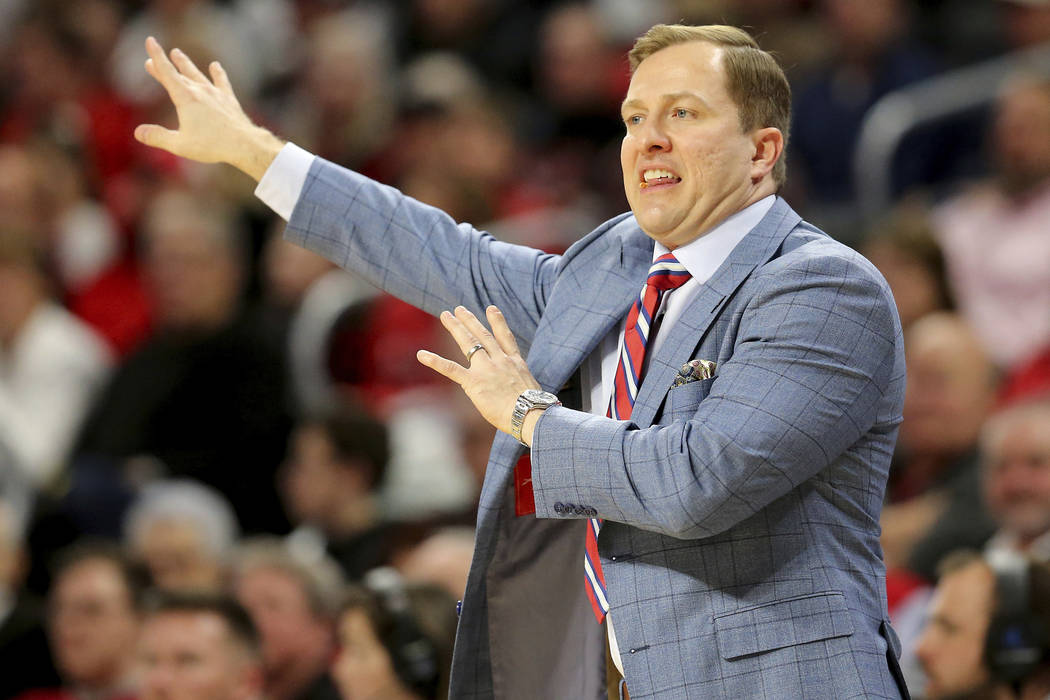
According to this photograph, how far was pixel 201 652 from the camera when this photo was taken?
4.20 m

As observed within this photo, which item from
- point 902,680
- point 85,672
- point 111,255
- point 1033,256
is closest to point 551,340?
point 902,680

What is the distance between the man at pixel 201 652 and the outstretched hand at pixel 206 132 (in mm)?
1785

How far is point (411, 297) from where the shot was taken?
2.82 m

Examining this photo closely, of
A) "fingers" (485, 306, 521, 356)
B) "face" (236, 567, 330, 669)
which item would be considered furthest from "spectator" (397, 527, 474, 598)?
"fingers" (485, 306, 521, 356)

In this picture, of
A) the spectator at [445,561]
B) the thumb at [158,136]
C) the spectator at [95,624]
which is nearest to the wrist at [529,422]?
the thumb at [158,136]

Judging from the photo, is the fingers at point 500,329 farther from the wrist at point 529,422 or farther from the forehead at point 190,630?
the forehead at point 190,630

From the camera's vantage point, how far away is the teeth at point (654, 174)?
2473 millimetres

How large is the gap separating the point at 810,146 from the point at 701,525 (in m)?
4.80

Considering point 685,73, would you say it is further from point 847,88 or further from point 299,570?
point 847,88

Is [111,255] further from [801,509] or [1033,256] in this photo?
[801,509]

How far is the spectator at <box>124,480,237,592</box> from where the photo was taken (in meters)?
5.32

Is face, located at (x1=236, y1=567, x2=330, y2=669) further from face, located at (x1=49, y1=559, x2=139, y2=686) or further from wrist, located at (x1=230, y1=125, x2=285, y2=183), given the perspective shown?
wrist, located at (x1=230, y1=125, x2=285, y2=183)

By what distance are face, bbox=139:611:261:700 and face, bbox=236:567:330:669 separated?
45 cm

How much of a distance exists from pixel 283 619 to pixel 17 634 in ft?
3.62
